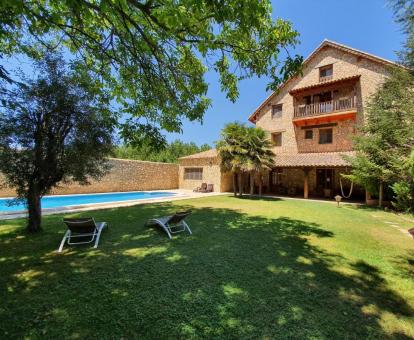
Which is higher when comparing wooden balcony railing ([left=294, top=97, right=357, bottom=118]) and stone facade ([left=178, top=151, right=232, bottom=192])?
wooden balcony railing ([left=294, top=97, right=357, bottom=118])

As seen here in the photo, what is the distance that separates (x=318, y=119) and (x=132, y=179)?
17253mm

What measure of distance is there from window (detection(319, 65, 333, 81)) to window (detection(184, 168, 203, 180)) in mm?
14019

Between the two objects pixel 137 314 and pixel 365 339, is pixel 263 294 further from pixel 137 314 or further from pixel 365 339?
pixel 137 314

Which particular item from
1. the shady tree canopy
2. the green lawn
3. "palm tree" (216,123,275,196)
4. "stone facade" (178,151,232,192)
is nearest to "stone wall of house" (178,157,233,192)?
"stone facade" (178,151,232,192)

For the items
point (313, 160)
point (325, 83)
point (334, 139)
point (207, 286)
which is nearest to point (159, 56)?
point (207, 286)

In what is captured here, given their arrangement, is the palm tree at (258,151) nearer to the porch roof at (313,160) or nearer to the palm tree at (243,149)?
the palm tree at (243,149)

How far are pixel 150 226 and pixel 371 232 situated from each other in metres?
7.75

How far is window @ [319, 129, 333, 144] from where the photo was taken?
777 inches

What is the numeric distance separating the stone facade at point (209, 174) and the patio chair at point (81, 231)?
53.7ft

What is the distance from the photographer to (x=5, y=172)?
252 inches

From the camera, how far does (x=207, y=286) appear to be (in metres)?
4.09

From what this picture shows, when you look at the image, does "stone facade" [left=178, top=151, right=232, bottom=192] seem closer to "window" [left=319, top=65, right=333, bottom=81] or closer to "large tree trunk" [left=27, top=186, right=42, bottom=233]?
"window" [left=319, top=65, right=333, bottom=81]

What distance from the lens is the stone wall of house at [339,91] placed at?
1772cm

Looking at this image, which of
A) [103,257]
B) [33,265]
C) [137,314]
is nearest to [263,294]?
[137,314]
